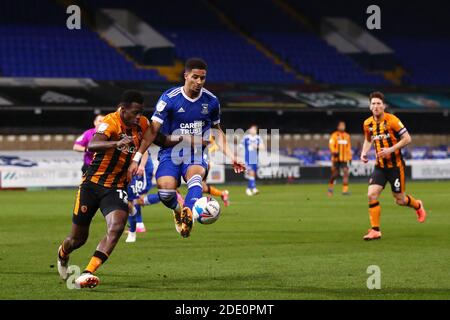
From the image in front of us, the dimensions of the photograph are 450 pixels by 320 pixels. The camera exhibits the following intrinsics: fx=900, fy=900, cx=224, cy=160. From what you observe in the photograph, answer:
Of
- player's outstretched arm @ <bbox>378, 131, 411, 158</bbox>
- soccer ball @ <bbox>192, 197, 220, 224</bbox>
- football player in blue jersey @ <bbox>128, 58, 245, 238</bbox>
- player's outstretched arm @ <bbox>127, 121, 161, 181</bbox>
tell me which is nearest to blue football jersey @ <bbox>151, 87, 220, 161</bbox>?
football player in blue jersey @ <bbox>128, 58, 245, 238</bbox>

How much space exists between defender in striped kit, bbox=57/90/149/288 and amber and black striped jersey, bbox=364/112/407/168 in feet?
22.4

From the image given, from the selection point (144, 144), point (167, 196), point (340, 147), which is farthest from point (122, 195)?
point (340, 147)

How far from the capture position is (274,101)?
A: 42375 mm

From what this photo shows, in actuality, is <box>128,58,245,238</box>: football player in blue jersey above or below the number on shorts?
above

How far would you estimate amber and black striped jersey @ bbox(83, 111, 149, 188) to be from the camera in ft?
32.6

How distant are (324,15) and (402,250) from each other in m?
39.2

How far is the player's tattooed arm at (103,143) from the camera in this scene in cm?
972

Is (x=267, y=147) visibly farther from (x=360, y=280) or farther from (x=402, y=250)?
(x=360, y=280)

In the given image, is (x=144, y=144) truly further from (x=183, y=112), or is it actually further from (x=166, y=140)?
(x=183, y=112)

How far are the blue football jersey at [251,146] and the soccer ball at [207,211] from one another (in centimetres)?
2266

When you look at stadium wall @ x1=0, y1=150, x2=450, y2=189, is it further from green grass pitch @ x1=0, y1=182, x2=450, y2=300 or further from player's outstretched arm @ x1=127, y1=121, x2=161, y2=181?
player's outstretched arm @ x1=127, y1=121, x2=161, y2=181
